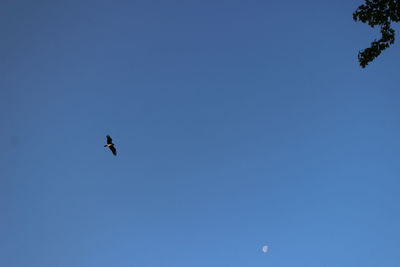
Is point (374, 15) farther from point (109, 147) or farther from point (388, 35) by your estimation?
point (109, 147)

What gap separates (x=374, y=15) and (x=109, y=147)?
20105 millimetres

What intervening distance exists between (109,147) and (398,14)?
68.1 feet

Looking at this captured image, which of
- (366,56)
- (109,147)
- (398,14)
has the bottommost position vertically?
(366,56)

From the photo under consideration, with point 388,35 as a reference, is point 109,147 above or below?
above

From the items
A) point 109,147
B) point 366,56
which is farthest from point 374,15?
point 109,147

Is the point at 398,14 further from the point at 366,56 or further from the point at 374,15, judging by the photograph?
the point at 366,56

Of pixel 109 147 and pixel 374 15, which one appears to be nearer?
pixel 374 15

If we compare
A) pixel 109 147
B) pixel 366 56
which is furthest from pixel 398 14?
pixel 109 147

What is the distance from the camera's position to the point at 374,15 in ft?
38.1

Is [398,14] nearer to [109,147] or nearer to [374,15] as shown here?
[374,15]

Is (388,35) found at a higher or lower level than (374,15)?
lower

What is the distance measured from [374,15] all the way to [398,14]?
756 mm

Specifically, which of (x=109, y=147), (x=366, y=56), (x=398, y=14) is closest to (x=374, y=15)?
(x=398, y=14)

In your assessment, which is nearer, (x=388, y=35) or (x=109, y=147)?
(x=388, y=35)
